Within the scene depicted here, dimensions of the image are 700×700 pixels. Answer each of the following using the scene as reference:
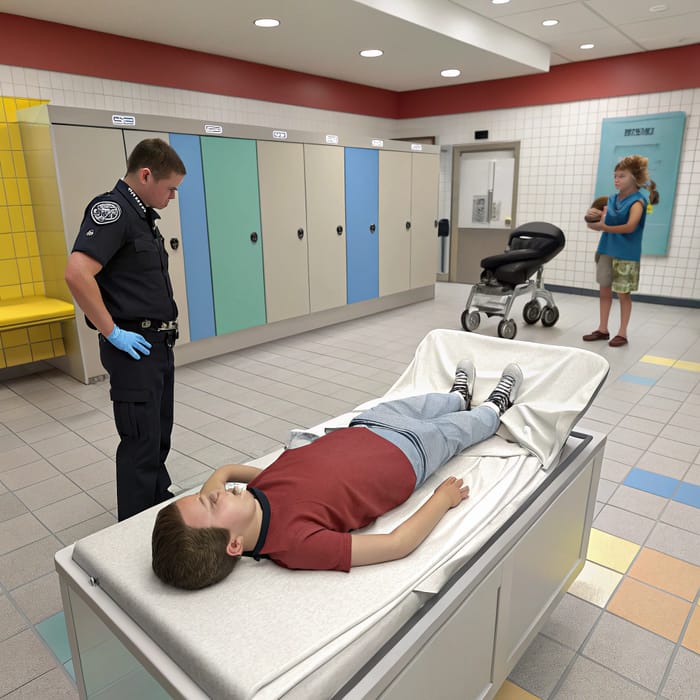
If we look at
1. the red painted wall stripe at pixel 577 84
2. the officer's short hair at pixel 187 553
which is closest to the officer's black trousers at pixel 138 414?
the officer's short hair at pixel 187 553

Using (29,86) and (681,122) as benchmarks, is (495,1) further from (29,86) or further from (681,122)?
(29,86)

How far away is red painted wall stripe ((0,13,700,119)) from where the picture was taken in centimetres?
444

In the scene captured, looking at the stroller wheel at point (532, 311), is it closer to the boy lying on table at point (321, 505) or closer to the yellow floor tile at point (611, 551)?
the yellow floor tile at point (611, 551)

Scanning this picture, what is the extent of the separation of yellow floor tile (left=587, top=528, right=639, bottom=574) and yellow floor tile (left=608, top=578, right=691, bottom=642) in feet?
0.34

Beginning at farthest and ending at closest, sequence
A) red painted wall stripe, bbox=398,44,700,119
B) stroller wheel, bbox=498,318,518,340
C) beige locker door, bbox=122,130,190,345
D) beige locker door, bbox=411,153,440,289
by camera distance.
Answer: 1. beige locker door, bbox=411,153,440,289
2. red painted wall stripe, bbox=398,44,700,119
3. stroller wheel, bbox=498,318,518,340
4. beige locker door, bbox=122,130,190,345

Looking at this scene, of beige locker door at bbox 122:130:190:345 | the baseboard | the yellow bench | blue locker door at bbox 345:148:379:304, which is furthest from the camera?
the baseboard

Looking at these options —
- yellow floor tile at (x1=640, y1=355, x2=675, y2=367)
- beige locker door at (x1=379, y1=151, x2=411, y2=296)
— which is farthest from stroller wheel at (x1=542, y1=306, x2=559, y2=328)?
beige locker door at (x1=379, y1=151, x2=411, y2=296)

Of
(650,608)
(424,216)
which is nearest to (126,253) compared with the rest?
(650,608)

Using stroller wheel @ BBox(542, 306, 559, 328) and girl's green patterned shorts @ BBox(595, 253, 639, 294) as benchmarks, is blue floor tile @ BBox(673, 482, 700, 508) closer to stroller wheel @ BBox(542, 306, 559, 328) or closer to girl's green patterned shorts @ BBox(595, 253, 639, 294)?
girl's green patterned shorts @ BBox(595, 253, 639, 294)

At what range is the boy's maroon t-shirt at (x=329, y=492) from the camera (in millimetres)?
1248

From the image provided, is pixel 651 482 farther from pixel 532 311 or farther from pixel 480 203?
pixel 480 203

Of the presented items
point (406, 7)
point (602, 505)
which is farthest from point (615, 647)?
point (406, 7)

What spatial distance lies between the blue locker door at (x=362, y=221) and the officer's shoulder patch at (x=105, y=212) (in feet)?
13.0

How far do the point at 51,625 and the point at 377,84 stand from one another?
7.51 metres
